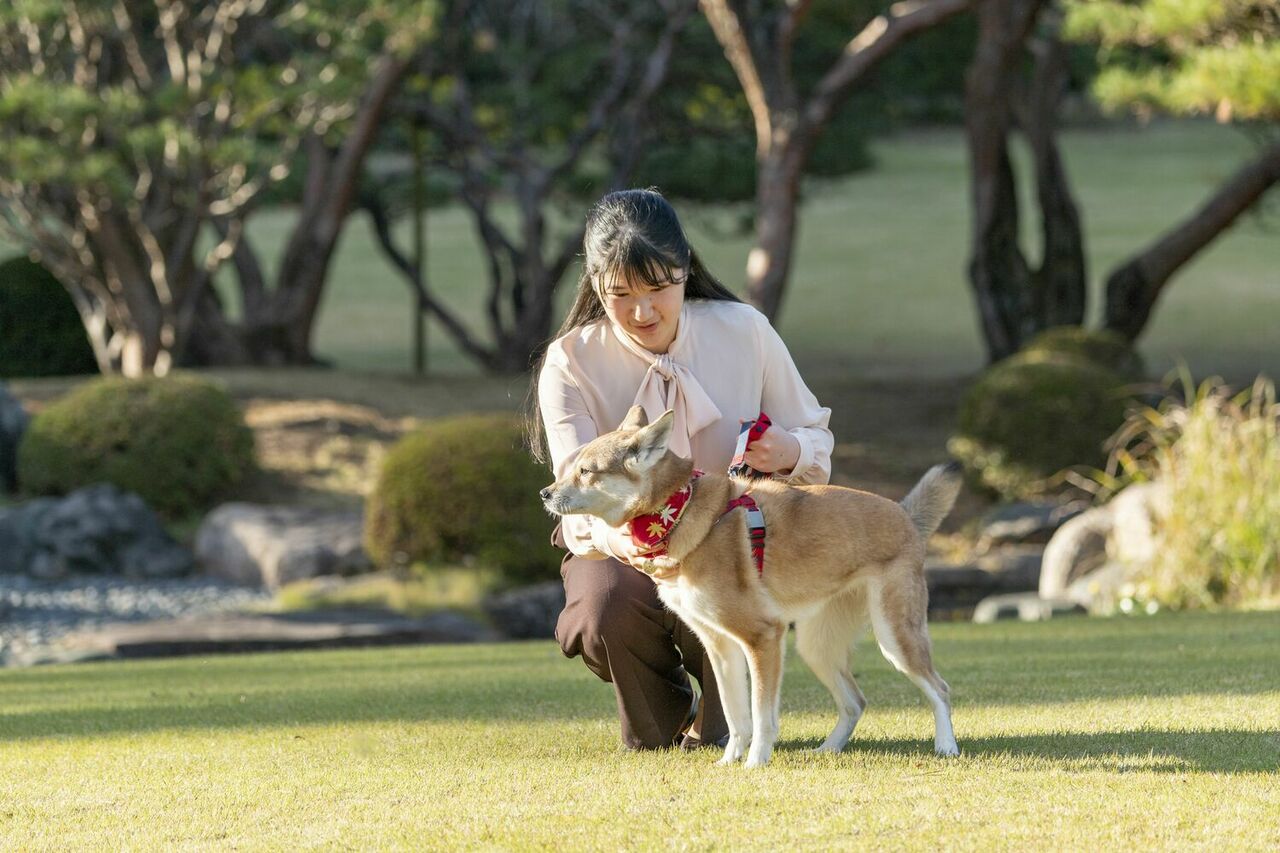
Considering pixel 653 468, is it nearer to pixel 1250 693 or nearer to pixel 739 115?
pixel 1250 693

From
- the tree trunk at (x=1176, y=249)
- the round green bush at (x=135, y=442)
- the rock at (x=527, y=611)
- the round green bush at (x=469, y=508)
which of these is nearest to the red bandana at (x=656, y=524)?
the rock at (x=527, y=611)

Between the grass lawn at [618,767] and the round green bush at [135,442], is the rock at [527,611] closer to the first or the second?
the grass lawn at [618,767]

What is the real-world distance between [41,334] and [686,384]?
1711 centimetres

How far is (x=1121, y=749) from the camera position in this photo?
4602 mm

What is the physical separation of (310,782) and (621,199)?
1927 mm

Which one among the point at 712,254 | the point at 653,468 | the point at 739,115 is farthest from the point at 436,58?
the point at 712,254

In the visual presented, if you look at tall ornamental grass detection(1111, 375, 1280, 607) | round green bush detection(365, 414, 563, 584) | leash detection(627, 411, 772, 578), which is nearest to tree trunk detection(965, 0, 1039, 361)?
tall ornamental grass detection(1111, 375, 1280, 607)

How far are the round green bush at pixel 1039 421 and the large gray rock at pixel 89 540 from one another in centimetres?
718

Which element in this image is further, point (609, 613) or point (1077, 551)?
point (1077, 551)

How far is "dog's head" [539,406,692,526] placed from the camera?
435 centimetres

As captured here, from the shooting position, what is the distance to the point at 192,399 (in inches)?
564

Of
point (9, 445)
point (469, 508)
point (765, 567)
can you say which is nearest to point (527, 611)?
point (469, 508)

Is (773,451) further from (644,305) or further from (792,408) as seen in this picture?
(644,305)

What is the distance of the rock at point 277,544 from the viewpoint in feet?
41.6
